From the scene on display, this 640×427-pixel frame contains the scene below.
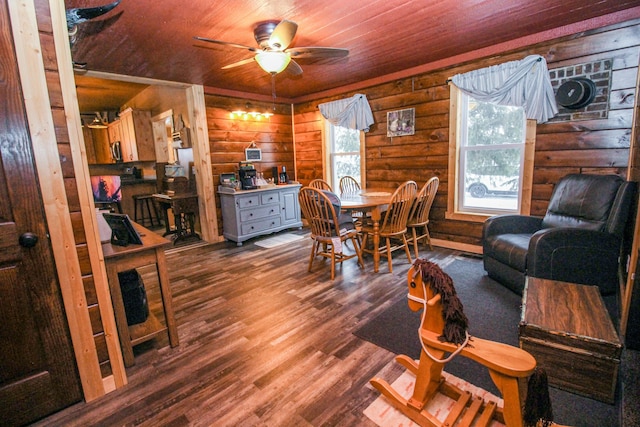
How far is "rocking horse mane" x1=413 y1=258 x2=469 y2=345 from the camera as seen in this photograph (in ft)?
4.04

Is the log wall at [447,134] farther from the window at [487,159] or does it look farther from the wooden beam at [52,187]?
the wooden beam at [52,187]

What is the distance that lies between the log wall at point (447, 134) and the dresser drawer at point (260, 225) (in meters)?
1.17

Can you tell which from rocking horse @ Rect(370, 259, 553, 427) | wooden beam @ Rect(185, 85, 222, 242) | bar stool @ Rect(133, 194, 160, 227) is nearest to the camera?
rocking horse @ Rect(370, 259, 553, 427)

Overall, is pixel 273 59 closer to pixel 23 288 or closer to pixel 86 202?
pixel 86 202

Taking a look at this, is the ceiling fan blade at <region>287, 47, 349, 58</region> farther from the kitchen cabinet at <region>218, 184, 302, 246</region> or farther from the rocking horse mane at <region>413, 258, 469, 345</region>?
the kitchen cabinet at <region>218, 184, 302, 246</region>

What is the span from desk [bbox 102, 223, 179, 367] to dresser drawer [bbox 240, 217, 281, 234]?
239cm

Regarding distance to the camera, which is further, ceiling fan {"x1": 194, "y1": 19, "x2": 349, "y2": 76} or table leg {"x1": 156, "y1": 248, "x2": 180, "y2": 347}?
ceiling fan {"x1": 194, "y1": 19, "x2": 349, "y2": 76}

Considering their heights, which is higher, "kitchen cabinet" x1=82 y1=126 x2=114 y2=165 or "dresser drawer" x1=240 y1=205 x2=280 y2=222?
"kitchen cabinet" x1=82 y1=126 x2=114 y2=165

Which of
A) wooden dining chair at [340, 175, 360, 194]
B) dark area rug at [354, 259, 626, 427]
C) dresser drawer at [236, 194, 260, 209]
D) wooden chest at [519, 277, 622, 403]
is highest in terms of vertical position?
wooden dining chair at [340, 175, 360, 194]

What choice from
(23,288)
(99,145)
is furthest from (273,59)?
(99,145)

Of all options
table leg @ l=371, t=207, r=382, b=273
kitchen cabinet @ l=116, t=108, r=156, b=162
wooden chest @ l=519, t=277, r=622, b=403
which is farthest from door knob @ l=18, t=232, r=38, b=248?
kitchen cabinet @ l=116, t=108, r=156, b=162

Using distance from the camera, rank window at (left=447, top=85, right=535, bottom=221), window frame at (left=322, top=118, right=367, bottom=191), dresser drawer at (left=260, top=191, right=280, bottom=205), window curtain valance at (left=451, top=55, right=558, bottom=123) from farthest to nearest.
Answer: window frame at (left=322, top=118, right=367, bottom=191), dresser drawer at (left=260, top=191, right=280, bottom=205), window at (left=447, top=85, right=535, bottom=221), window curtain valance at (left=451, top=55, right=558, bottom=123)

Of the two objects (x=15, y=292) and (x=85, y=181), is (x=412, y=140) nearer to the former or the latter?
(x=85, y=181)

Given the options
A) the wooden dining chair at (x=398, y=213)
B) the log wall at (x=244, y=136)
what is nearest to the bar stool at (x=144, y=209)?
the log wall at (x=244, y=136)
